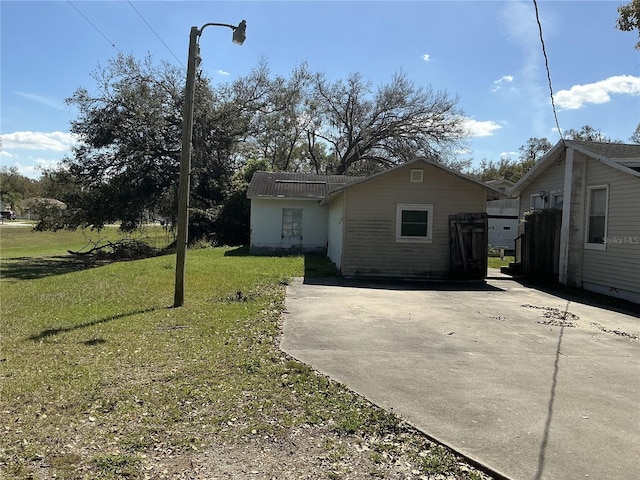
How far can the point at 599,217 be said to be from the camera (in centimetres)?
1202

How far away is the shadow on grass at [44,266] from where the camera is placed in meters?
17.8

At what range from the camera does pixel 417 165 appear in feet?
45.8

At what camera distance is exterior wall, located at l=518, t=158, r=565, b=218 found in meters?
14.2

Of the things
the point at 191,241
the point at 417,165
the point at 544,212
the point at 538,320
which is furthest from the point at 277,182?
the point at 538,320

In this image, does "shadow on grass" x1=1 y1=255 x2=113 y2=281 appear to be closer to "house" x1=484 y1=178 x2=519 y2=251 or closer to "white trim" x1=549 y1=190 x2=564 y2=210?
"white trim" x1=549 y1=190 x2=564 y2=210

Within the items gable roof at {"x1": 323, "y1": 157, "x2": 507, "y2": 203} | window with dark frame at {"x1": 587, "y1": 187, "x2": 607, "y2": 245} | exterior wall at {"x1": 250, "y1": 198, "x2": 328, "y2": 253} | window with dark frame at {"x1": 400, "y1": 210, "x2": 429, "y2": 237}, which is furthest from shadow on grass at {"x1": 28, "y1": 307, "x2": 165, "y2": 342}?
exterior wall at {"x1": 250, "y1": 198, "x2": 328, "y2": 253}

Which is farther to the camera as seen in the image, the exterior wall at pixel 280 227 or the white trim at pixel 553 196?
the exterior wall at pixel 280 227

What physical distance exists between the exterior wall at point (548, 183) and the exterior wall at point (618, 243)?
192cm

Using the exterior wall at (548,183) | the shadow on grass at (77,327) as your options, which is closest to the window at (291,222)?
the exterior wall at (548,183)

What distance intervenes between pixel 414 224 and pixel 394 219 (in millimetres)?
628

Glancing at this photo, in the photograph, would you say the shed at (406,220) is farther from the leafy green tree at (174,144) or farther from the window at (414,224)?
the leafy green tree at (174,144)

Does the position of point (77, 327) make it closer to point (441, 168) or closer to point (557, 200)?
point (441, 168)

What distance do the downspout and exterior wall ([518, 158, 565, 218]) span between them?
1330 millimetres

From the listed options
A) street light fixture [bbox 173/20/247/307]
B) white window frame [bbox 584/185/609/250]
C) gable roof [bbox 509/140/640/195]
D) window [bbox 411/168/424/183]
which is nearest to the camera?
street light fixture [bbox 173/20/247/307]
